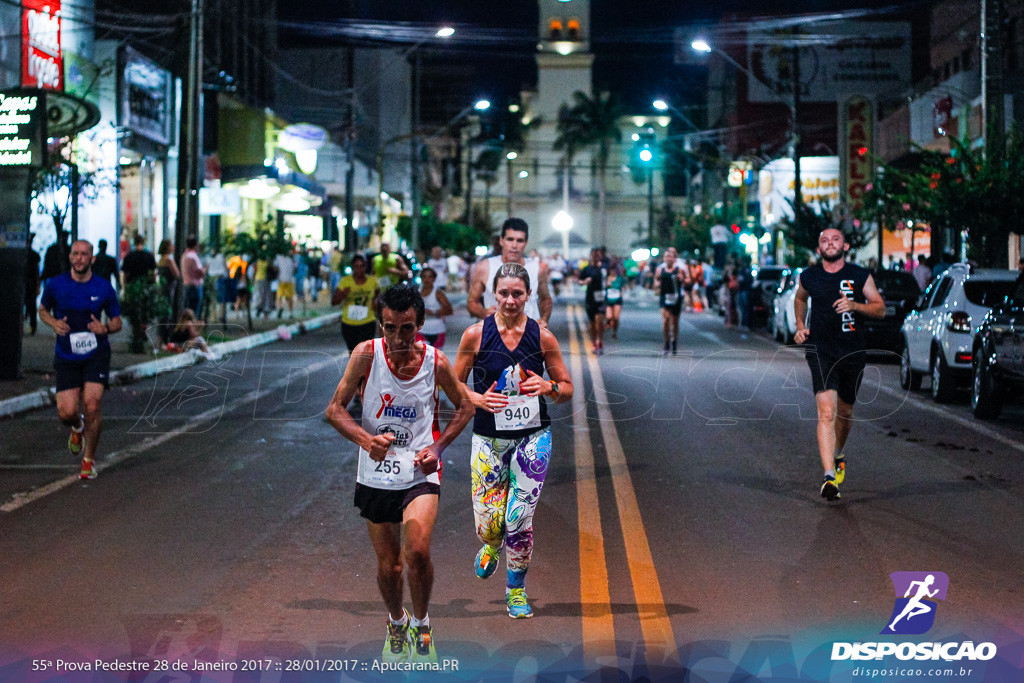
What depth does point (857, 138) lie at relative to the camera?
48.2 meters

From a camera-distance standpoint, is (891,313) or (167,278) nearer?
(891,313)

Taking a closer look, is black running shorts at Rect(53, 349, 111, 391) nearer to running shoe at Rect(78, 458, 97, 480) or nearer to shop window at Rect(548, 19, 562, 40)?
running shoe at Rect(78, 458, 97, 480)

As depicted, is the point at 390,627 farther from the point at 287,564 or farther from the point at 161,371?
the point at 161,371

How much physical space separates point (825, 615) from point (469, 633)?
1703 mm

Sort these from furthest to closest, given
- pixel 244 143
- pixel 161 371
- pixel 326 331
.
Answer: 1. pixel 244 143
2. pixel 326 331
3. pixel 161 371

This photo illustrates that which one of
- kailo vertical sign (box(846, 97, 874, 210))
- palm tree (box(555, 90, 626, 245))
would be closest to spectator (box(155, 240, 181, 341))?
kailo vertical sign (box(846, 97, 874, 210))

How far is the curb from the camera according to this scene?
15.6 metres

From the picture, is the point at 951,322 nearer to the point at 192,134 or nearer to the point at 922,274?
the point at 922,274

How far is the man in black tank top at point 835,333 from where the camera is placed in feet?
31.9

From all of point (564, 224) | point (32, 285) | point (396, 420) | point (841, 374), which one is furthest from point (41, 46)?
point (564, 224)

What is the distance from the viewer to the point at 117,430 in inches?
543

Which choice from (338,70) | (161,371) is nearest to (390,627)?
(161,371)

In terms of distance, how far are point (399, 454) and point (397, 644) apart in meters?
0.80

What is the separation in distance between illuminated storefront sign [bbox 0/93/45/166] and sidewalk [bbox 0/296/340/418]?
291 cm
